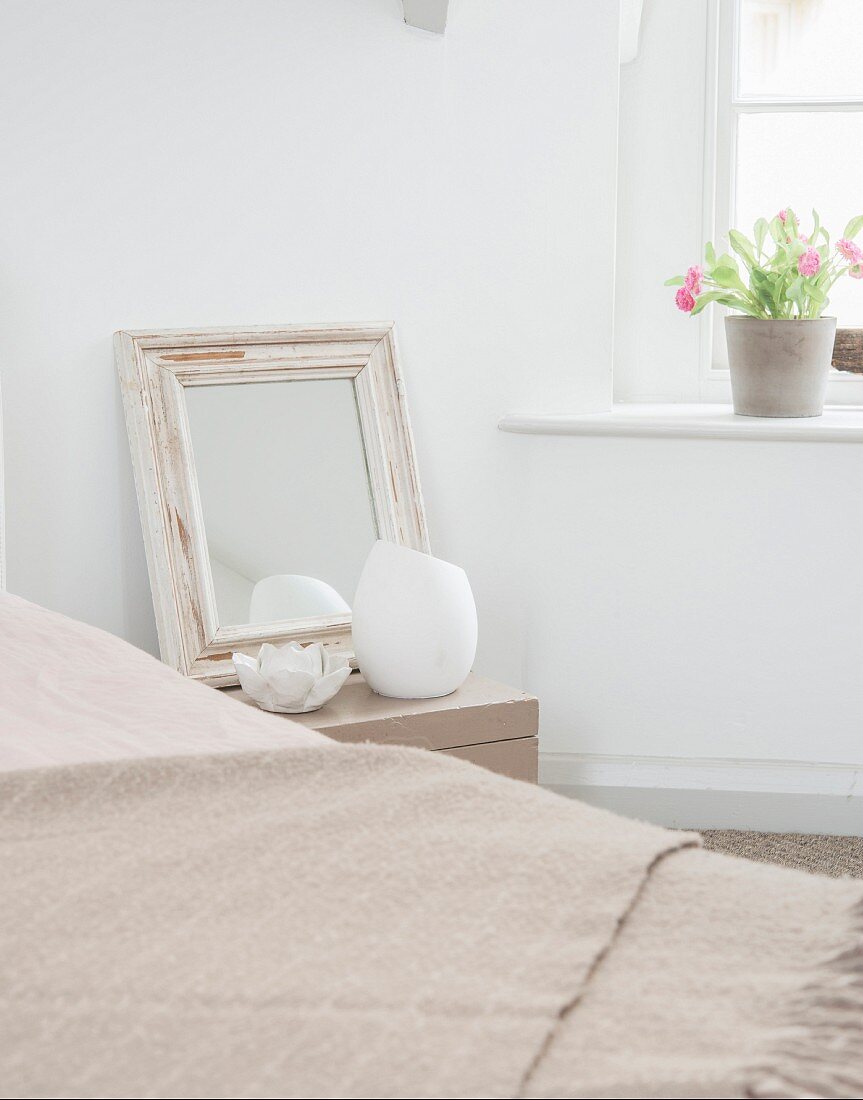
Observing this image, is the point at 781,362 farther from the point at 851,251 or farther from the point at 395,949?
the point at 395,949

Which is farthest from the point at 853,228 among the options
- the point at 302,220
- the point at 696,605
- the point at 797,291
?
the point at 302,220

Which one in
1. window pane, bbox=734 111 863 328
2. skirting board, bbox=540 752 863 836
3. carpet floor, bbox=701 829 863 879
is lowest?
carpet floor, bbox=701 829 863 879

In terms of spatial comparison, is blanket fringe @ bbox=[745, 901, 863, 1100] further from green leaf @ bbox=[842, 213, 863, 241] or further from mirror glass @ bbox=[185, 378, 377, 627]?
green leaf @ bbox=[842, 213, 863, 241]

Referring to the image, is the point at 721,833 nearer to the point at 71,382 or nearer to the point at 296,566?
the point at 296,566

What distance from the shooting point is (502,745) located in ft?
5.96

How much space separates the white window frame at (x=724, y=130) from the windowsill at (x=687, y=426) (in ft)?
0.65

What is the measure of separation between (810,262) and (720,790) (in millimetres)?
973

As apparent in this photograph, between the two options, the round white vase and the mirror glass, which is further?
the mirror glass

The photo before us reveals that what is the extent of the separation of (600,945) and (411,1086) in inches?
4.7

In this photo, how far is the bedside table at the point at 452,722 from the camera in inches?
67.9

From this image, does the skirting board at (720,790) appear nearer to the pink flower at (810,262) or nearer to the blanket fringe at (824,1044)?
the pink flower at (810,262)

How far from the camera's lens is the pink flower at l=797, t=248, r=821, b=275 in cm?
206

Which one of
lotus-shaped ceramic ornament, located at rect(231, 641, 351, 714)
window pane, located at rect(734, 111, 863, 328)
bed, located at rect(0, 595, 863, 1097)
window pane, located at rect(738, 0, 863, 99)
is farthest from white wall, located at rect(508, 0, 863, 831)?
bed, located at rect(0, 595, 863, 1097)

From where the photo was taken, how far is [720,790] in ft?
7.43
